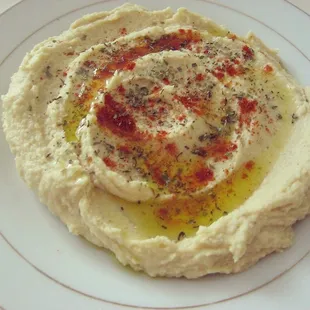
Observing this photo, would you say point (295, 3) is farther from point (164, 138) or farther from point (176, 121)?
point (164, 138)

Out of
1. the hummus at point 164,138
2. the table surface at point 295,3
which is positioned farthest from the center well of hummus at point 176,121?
the table surface at point 295,3

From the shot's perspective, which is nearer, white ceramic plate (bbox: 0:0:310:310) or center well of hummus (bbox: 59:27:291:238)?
white ceramic plate (bbox: 0:0:310:310)

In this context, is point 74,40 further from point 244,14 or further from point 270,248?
point 270,248

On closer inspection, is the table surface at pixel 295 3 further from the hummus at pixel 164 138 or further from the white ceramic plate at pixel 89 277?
the white ceramic plate at pixel 89 277

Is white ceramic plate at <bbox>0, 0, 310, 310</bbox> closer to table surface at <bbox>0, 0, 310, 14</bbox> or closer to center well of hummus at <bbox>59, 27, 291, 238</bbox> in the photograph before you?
center well of hummus at <bbox>59, 27, 291, 238</bbox>

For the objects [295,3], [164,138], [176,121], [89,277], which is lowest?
[89,277]

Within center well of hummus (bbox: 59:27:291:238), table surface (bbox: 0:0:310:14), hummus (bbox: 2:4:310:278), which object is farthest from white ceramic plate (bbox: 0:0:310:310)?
table surface (bbox: 0:0:310:14)

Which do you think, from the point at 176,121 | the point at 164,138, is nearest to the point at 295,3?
the point at 176,121

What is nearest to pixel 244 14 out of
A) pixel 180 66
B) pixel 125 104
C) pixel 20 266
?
pixel 180 66
